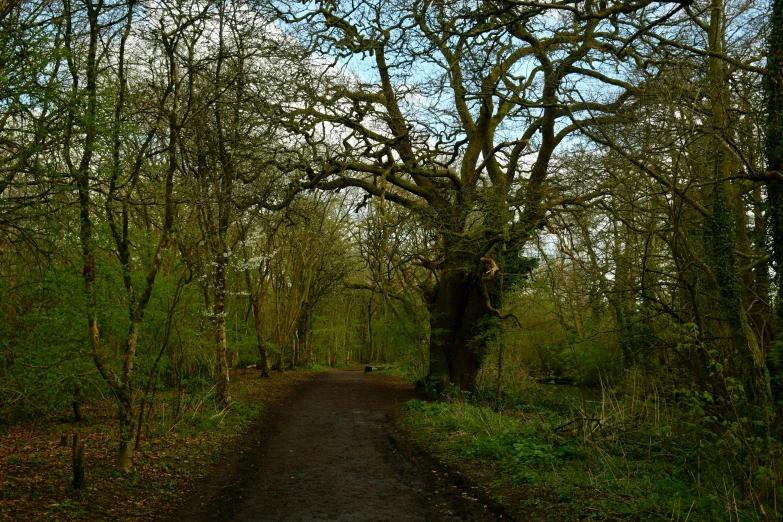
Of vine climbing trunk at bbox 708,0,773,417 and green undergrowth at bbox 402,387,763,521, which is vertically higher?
vine climbing trunk at bbox 708,0,773,417

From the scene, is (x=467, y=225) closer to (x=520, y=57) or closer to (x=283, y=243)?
(x=520, y=57)

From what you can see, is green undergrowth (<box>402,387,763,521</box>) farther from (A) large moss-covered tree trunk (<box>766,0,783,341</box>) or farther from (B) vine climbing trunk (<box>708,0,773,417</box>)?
(A) large moss-covered tree trunk (<box>766,0,783,341</box>)

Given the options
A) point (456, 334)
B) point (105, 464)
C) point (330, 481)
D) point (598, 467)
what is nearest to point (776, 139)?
point (598, 467)

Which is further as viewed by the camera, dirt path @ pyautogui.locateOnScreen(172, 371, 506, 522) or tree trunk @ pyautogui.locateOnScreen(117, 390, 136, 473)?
tree trunk @ pyautogui.locateOnScreen(117, 390, 136, 473)

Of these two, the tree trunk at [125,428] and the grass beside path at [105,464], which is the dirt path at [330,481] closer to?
the grass beside path at [105,464]

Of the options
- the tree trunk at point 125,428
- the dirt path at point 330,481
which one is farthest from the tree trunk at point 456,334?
the tree trunk at point 125,428

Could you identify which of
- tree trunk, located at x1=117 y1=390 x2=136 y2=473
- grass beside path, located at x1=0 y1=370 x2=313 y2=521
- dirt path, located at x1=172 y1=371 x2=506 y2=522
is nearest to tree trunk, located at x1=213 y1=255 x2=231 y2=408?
grass beside path, located at x1=0 y1=370 x2=313 y2=521

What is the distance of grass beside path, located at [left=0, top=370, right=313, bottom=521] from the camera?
618 centimetres

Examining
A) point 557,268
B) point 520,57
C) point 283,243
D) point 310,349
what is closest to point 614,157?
point 520,57

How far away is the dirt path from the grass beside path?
17.2 inches

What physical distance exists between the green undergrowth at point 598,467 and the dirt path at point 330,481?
23.3 inches

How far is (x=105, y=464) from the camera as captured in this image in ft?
26.0

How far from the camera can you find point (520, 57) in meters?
12.9

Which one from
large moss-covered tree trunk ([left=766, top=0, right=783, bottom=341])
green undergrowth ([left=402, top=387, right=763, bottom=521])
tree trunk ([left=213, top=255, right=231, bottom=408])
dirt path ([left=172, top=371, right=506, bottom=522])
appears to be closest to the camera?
green undergrowth ([left=402, top=387, right=763, bottom=521])
